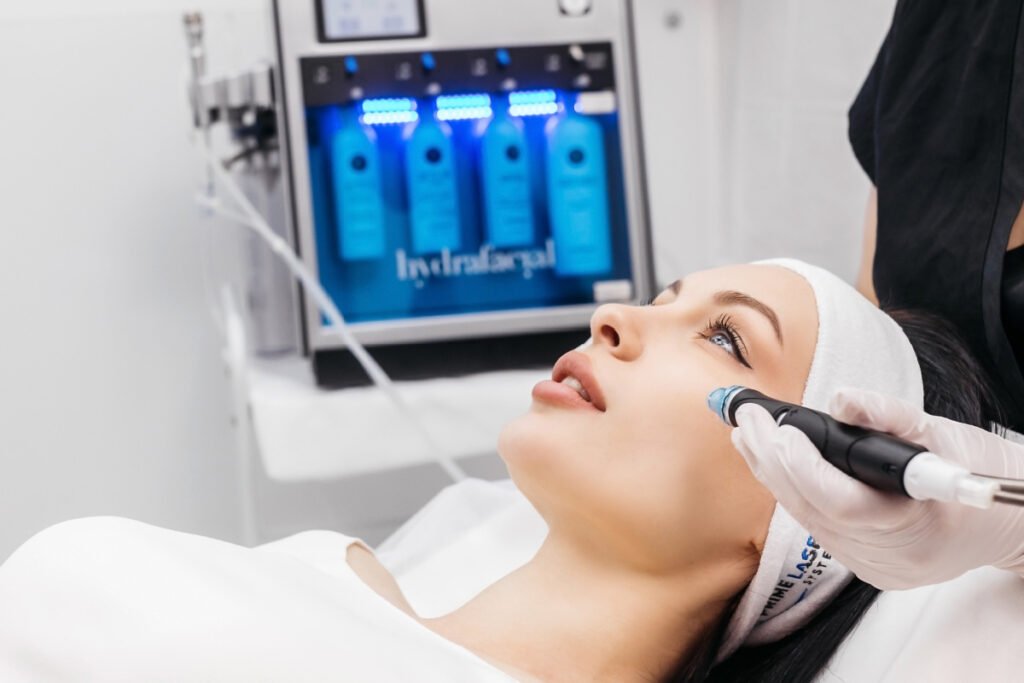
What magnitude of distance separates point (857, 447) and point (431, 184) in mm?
1105

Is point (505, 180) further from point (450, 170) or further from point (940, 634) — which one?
point (940, 634)

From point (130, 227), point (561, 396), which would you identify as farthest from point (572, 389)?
point (130, 227)

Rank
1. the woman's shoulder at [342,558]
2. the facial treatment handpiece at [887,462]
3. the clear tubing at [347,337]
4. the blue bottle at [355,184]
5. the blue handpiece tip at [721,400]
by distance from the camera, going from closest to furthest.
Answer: the facial treatment handpiece at [887,462]
the blue handpiece tip at [721,400]
the woman's shoulder at [342,558]
the clear tubing at [347,337]
the blue bottle at [355,184]

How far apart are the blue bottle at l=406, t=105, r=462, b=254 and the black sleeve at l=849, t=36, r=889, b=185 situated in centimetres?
60

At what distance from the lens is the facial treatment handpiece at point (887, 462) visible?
646 mm

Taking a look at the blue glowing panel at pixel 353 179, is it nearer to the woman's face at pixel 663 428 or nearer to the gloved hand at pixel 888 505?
the woman's face at pixel 663 428

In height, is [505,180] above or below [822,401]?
above

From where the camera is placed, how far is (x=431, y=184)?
173 cm

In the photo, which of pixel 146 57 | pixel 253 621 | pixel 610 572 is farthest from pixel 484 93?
pixel 253 621

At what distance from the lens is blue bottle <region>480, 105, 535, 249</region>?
1743mm

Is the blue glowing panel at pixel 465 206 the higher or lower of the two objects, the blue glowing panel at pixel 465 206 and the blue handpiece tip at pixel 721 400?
the higher

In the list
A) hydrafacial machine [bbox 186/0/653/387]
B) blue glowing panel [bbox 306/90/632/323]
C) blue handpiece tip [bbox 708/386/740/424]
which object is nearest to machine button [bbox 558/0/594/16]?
hydrafacial machine [bbox 186/0/653/387]

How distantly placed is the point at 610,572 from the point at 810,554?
18 cm

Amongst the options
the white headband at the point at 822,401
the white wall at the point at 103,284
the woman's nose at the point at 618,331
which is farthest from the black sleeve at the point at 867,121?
the white wall at the point at 103,284
